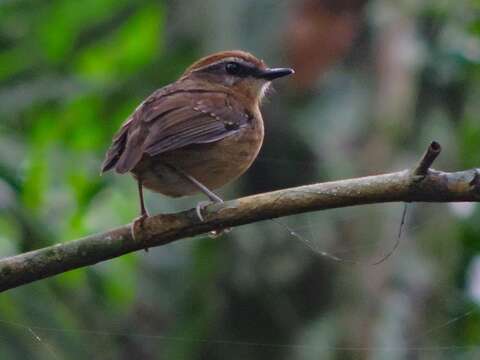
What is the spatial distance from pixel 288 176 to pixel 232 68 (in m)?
1.71

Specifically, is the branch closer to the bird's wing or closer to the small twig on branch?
the small twig on branch

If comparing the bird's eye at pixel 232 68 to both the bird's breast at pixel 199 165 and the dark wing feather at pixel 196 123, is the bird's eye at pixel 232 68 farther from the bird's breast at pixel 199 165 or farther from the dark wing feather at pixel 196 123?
the bird's breast at pixel 199 165

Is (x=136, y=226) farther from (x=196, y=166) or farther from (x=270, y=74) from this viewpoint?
(x=270, y=74)

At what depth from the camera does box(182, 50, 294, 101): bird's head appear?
A: 529 cm

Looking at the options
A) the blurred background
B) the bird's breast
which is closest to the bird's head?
the bird's breast

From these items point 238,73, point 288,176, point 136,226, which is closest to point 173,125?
point 136,226

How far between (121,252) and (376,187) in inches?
33.1

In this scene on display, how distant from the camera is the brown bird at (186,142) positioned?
435 centimetres

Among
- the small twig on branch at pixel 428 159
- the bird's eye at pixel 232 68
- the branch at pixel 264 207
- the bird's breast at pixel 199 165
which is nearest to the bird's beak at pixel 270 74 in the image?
the bird's eye at pixel 232 68

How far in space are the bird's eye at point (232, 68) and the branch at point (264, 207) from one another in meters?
1.77

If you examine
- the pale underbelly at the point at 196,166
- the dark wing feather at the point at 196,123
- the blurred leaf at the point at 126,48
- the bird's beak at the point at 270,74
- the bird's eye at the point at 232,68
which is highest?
the blurred leaf at the point at 126,48

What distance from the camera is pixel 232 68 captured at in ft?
17.5

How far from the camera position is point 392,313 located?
645 centimetres

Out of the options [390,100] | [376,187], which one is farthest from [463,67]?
[376,187]
